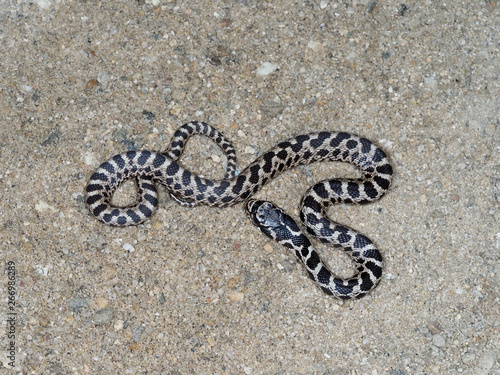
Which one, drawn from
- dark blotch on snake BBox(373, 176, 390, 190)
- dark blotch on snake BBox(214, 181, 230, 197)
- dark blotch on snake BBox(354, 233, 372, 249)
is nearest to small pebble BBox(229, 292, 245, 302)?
dark blotch on snake BBox(214, 181, 230, 197)

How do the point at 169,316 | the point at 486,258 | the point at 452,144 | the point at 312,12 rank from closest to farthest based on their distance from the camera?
the point at 169,316
the point at 486,258
the point at 452,144
the point at 312,12

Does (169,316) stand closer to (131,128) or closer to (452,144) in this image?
(131,128)

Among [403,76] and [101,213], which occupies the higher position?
[403,76]

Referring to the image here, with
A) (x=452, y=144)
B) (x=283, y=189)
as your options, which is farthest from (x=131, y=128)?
(x=452, y=144)

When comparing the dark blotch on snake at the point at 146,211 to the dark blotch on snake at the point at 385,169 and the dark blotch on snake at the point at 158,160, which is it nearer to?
the dark blotch on snake at the point at 158,160

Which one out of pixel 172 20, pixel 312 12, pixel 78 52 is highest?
→ pixel 312 12

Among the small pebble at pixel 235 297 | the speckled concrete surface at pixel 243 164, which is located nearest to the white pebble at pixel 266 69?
the speckled concrete surface at pixel 243 164

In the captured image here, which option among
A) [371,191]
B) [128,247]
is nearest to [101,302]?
[128,247]
